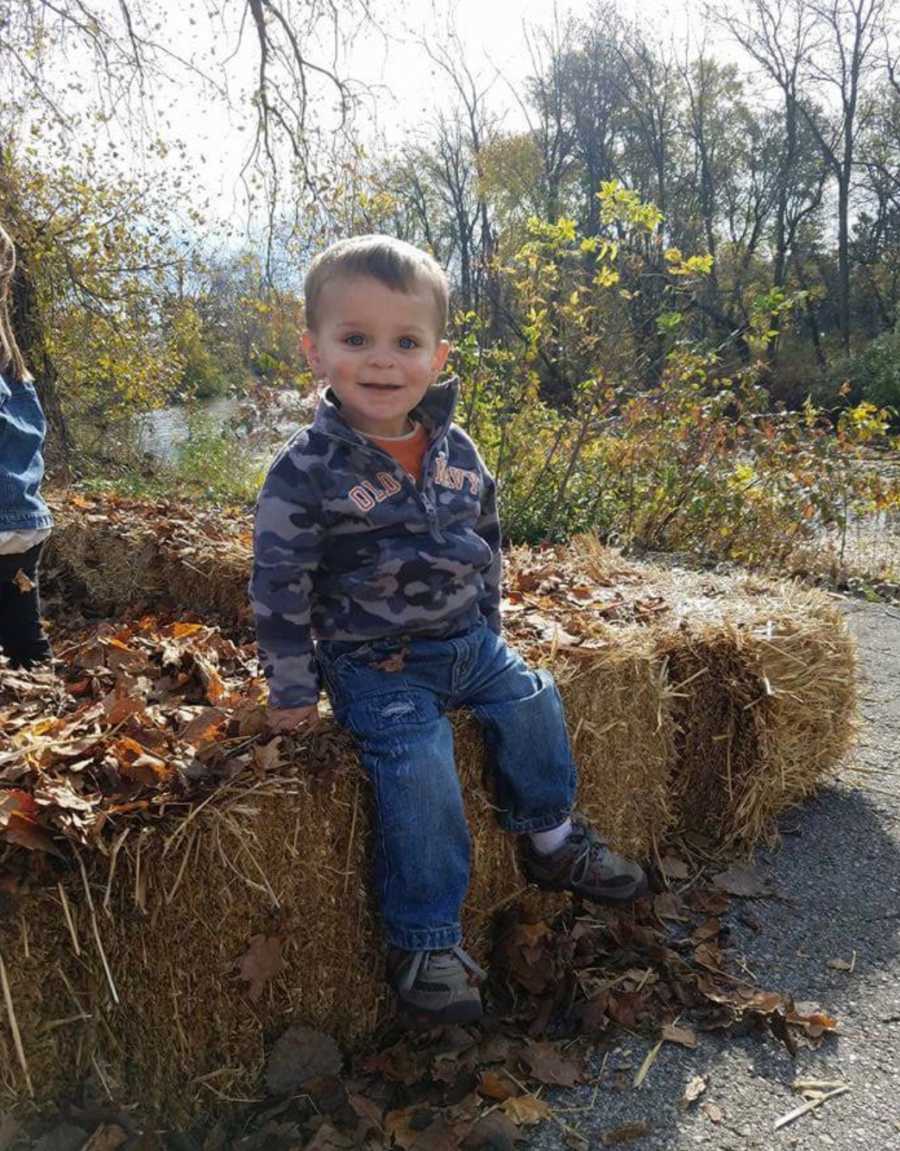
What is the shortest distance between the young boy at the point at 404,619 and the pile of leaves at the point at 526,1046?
8.2 inches

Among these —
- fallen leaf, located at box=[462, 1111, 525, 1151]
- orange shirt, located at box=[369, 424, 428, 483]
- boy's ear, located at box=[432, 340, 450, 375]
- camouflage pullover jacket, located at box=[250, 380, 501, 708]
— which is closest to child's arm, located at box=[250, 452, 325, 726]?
Result: camouflage pullover jacket, located at box=[250, 380, 501, 708]

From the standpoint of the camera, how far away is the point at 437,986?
6.48 feet

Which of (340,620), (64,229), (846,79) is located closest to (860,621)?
(340,620)

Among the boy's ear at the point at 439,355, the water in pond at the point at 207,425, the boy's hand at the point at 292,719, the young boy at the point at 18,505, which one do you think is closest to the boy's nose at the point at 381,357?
the boy's ear at the point at 439,355

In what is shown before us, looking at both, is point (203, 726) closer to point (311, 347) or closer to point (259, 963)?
point (259, 963)

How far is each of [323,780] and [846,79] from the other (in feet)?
106

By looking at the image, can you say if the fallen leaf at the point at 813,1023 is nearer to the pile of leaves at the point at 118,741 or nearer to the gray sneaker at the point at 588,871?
the gray sneaker at the point at 588,871

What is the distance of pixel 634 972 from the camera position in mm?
2430

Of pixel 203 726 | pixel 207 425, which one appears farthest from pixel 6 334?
pixel 207 425

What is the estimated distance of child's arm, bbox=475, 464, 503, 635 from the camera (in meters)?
2.46

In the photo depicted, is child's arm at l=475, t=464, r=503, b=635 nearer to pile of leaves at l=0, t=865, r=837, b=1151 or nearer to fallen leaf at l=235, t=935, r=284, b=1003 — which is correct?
pile of leaves at l=0, t=865, r=837, b=1151

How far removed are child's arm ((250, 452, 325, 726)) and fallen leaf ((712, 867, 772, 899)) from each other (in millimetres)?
1570

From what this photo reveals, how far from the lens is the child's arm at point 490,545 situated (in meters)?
2.46

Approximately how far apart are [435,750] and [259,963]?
589 millimetres
